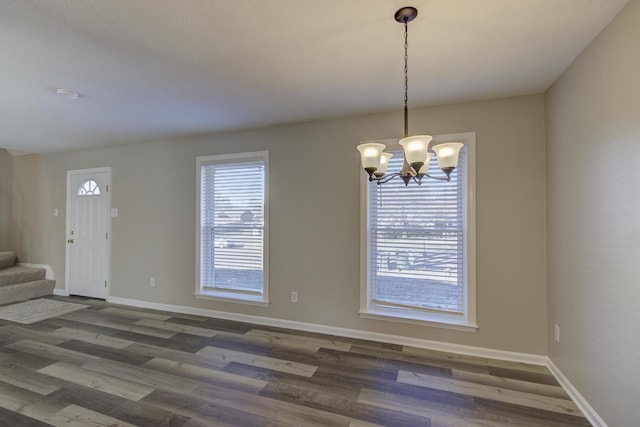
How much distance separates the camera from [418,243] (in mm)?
3131

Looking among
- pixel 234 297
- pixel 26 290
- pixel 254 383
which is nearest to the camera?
pixel 254 383

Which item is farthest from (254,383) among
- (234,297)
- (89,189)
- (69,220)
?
(69,220)

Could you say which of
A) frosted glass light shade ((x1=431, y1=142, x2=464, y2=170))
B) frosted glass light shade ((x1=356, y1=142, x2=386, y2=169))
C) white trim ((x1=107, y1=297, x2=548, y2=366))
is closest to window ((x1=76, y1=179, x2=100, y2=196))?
white trim ((x1=107, y1=297, x2=548, y2=366))

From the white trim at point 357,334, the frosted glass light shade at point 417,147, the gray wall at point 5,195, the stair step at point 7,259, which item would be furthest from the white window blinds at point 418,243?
the gray wall at point 5,195

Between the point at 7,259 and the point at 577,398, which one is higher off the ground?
the point at 7,259

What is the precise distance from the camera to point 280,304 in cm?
369

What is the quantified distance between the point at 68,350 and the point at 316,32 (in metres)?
3.77

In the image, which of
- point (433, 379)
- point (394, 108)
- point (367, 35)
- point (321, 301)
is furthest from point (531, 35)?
point (321, 301)

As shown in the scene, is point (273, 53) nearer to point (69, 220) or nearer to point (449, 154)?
point (449, 154)

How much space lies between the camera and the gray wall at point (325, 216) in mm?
2787

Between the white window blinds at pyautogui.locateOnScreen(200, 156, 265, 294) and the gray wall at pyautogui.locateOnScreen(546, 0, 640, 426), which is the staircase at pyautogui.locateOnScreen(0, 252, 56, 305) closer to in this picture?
the white window blinds at pyautogui.locateOnScreen(200, 156, 265, 294)

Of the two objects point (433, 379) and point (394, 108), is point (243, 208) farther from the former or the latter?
point (433, 379)

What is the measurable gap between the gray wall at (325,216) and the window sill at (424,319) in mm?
74

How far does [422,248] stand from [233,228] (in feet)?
7.87
